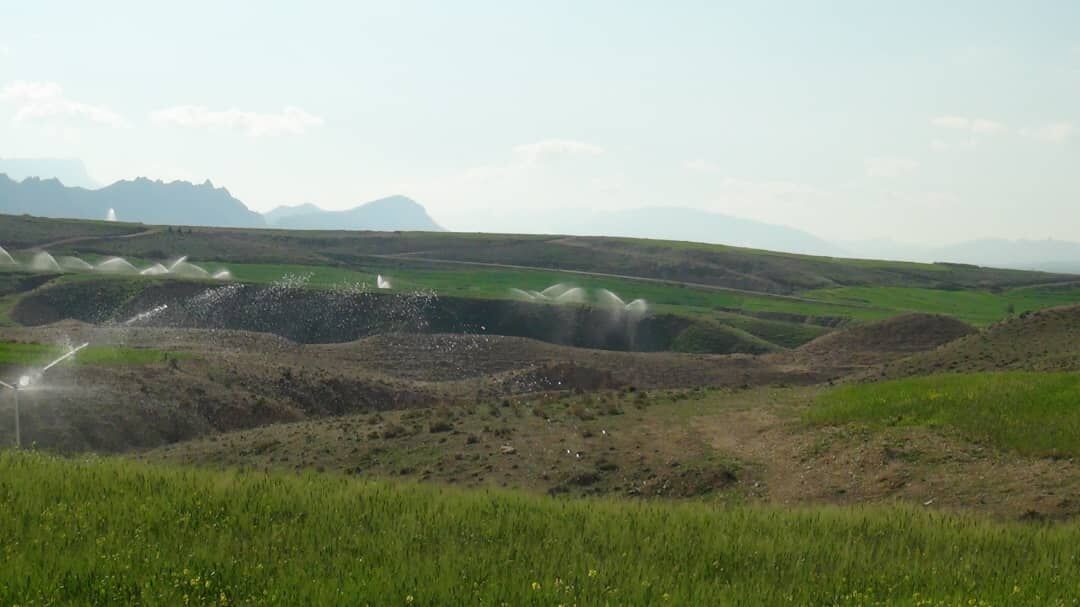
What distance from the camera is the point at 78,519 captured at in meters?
9.42

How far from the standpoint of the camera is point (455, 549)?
30.4ft

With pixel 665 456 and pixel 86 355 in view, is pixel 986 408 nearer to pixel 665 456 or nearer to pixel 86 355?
pixel 665 456

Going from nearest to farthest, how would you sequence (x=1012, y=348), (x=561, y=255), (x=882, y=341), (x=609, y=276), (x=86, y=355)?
(x=1012, y=348), (x=86, y=355), (x=882, y=341), (x=609, y=276), (x=561, y=255)

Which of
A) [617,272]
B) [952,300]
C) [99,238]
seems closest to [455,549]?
[952,300]

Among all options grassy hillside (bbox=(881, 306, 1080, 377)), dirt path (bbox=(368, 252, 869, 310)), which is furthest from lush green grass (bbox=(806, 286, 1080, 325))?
grassy hillside (bbox=(881, 306, 1080, 377))

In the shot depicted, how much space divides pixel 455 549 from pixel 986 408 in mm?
17734

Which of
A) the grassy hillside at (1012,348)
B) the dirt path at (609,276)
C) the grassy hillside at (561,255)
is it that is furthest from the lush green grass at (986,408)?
the grassy hillside at (561,255)

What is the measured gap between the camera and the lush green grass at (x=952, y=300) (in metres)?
89.7

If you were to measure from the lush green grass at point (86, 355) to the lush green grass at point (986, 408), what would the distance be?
26.8 m

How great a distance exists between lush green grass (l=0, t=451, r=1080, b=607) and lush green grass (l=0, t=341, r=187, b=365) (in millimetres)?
27099

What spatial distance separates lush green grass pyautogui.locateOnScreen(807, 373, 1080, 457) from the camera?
20.2 metres

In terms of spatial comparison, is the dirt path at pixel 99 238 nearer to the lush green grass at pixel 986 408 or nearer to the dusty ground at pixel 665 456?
the dusty ground at pixel 665 456

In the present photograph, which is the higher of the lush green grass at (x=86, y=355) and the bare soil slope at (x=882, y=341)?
the bare soil slope at (x=882, y=341)

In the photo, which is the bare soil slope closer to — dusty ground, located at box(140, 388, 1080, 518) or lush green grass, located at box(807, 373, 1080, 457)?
dusty ground, located at box(140, 388, 1080, 518)
